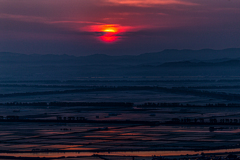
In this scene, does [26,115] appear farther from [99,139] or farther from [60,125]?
[99,139]

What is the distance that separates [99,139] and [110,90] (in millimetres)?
75155

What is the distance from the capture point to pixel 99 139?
38.5m

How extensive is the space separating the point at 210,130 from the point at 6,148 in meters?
16.9

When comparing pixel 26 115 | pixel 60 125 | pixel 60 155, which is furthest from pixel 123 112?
pixel 60 155

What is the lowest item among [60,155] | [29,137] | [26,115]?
[60,155]

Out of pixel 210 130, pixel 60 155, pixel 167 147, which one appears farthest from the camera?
pixel 210 130

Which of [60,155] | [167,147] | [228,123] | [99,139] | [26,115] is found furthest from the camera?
[26,115]

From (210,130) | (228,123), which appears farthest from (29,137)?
(228,123)

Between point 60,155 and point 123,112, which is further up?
point 123,112

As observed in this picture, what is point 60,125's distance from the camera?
1916 inches

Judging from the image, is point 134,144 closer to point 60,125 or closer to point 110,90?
point 60,125

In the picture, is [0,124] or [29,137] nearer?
[29,137]

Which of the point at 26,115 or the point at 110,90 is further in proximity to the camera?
the point at 110,90

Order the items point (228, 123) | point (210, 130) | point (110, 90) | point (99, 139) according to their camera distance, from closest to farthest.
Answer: point (99, 139)
point (210, 130)
point (228, 123)
point (110, 90)
